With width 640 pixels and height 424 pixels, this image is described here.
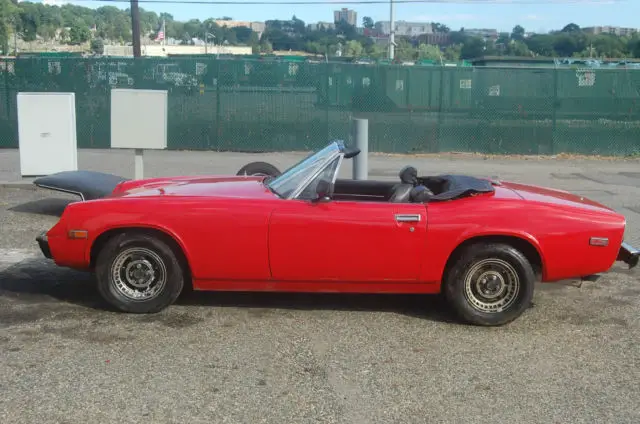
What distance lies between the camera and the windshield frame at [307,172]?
5.77m

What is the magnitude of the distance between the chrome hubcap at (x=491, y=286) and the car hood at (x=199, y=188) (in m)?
1.64

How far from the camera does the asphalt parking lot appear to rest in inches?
166

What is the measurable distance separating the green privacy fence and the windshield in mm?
10851

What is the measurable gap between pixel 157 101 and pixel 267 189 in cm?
428

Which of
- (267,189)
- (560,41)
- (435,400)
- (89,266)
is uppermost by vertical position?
(560,41)

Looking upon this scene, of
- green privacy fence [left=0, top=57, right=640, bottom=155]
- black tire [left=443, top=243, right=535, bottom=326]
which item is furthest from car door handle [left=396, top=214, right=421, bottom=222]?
green privacy fence [left=0, top=57, right=640, bottom=155]

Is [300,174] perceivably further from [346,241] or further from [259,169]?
[259,169]

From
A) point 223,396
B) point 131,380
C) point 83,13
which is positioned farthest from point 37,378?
point 83,13

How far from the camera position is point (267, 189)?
235 inches

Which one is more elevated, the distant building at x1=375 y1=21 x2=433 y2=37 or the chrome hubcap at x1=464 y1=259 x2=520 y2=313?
the distant building at x1=375 y1=21 x2=433 y2=37

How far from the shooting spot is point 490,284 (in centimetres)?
561

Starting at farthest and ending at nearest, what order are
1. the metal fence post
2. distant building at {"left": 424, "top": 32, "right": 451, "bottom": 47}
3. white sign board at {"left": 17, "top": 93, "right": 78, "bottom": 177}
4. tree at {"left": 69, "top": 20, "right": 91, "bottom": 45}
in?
distant building at {"left": 424, "top": 32, "right": 451, "bottom": 47}
tree at {"left": 69, "top": 20, "right": 91, "bottom": 45}
white sign board at {"left": 17, "top": 93, "right": 78, "bottom": 177}
the metal fence post

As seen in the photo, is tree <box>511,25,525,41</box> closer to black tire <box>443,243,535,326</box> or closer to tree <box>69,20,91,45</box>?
tree <box>69,20,91,45</box>

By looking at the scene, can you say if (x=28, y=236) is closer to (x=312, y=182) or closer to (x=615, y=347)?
(x=312, y=182)
